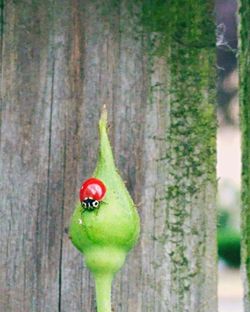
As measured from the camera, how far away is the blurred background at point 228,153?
358cm

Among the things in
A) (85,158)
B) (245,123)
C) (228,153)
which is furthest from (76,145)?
(228,153)

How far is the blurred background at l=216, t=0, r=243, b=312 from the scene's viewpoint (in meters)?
3.58

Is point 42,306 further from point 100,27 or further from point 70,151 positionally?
point 100,27

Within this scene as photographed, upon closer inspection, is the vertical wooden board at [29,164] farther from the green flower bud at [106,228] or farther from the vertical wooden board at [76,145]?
the green flower bud at [106,228]

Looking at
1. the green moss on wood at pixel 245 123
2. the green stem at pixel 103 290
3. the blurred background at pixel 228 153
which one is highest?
the blurred background at pixel 228 153

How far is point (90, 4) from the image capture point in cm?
228

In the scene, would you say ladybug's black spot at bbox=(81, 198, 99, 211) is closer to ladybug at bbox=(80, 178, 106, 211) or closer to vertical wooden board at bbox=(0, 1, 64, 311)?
ladybug at bbox=(80, 178, 106, 211)

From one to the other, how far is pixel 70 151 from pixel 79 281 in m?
0.30

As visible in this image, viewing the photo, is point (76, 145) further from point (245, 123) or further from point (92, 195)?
point (92, 195)

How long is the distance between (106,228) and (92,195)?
7 cm

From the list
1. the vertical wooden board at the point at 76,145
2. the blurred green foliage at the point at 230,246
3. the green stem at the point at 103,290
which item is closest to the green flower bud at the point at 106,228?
the green stem at the point at 103,290

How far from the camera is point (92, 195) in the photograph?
168cm

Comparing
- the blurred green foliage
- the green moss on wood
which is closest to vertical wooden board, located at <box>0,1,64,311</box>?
the green moss on wood

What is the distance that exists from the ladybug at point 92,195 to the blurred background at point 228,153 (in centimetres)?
62
